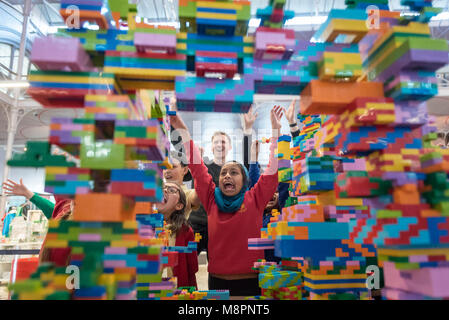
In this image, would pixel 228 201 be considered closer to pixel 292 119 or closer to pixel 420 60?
pixel 292 119

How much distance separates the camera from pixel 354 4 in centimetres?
79

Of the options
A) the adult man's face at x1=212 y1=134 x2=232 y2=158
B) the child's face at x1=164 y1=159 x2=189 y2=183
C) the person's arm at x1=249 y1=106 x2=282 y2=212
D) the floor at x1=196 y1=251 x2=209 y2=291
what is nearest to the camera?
the person's arm at x1=249 y1=106 x2=282 y2=212

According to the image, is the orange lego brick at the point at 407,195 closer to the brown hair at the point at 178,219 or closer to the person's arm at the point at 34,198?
the brown hair at the point at 178,219

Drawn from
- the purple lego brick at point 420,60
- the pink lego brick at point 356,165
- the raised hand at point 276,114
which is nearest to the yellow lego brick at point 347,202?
the pink lego brick at point 356,165

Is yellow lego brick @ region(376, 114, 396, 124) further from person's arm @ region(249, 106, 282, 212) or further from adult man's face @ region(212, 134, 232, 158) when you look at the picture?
adult man's face @ region(212, 134, 232, 158)

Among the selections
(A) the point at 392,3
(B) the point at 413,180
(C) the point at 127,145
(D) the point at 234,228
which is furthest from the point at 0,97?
(A) the point at 392,3

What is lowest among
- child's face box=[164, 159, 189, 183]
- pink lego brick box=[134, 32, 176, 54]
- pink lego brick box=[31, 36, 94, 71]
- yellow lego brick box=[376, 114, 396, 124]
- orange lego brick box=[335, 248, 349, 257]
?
orange lego brick box=[335, 248, 349, 257]

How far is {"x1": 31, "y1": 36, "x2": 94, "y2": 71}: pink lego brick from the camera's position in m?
0.64

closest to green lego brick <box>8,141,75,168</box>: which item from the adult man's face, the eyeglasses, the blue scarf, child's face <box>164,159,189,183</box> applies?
the blue scarf

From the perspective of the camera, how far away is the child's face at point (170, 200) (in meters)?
1.82

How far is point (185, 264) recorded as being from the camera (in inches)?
68.7

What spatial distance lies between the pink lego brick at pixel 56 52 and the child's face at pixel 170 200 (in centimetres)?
123

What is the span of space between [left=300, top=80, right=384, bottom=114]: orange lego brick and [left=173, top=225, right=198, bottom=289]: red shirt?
1.27 metres

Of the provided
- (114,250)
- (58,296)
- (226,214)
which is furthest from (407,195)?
(226,214)
